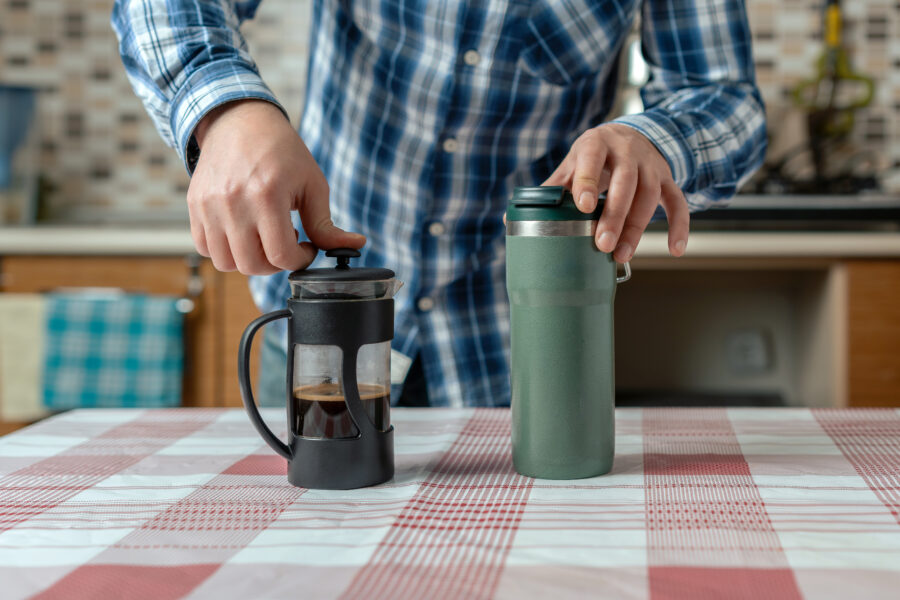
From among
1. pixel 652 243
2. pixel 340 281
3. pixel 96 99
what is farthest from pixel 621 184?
pixel 96 99

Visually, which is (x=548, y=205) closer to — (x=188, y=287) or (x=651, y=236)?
(x=651, y=236)

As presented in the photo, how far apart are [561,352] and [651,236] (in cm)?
127

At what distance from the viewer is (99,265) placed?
1.94m

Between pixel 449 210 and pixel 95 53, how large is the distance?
180 cm

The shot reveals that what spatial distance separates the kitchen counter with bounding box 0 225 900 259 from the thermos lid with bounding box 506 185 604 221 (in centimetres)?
125

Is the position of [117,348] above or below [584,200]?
below

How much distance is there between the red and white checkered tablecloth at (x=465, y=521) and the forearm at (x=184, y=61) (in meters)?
→ 0.28

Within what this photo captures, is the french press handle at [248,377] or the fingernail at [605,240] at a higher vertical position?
the fingernail at [605,240]

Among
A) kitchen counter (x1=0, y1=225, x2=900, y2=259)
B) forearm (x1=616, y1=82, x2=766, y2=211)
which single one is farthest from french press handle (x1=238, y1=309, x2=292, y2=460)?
kitchen counter (x1=0, y1=225, x2=900, y2=259)

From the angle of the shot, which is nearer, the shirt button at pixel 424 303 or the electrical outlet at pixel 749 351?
the shirt button at pixel 424 303

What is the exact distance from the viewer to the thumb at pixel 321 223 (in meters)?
0.62

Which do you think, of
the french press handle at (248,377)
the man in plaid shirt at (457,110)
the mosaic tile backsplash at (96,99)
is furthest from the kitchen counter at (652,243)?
the french press handle at (248,377)

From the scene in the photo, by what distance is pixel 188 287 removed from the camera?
193 centimetres

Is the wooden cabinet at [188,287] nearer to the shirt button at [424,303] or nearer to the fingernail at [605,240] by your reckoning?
the shirt button at [424,303]
